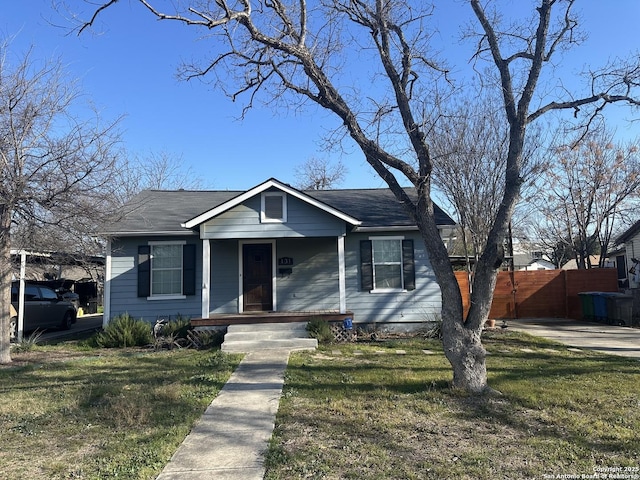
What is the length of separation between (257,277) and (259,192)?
8.67 feet

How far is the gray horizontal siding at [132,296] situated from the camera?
11641 mm

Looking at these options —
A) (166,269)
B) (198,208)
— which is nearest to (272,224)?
(166,269)

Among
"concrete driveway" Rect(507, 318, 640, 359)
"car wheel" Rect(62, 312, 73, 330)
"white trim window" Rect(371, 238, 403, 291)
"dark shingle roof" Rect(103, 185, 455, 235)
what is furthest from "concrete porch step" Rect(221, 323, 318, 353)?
"car wheel" Rect(62, 312, 73, 330)

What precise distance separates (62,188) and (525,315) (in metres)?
15.2

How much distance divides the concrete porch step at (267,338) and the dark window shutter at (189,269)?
2076 mm

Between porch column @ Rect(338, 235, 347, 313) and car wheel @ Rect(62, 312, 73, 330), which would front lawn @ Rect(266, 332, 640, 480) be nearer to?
porch column @ Rect(338, 235, 347, 313)

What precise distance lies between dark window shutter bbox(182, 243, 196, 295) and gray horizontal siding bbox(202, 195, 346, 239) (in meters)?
1.40

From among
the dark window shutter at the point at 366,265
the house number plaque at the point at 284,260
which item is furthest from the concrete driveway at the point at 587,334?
the house number plaque at the point at 284,260

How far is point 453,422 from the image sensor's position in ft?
15.6

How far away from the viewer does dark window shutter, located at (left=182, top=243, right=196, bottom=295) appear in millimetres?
11742

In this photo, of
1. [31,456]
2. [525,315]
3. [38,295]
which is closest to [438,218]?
[525,315]

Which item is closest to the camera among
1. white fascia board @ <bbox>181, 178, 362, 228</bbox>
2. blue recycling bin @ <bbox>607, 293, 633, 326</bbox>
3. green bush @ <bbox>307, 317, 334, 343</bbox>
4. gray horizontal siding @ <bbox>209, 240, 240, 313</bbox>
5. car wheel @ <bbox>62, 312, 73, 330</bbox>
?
green bush @ <bbox>307, 317, 334, 343</bbox>

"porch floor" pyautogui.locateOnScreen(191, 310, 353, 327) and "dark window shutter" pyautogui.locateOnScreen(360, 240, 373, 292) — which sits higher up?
"dark window shutter" pyautogui.locateOnScreen(360, 240, 373, 292)

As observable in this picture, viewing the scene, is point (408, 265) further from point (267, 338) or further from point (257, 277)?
point (267, 338)
